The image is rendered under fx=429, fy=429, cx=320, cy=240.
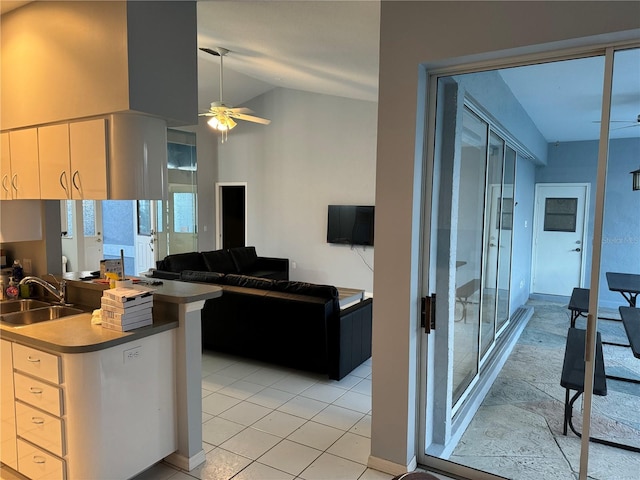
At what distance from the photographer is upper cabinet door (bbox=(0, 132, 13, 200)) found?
2.93m

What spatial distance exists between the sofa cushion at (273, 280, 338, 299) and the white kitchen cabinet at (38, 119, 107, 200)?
1.86 m

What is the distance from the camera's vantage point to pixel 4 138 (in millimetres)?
2947

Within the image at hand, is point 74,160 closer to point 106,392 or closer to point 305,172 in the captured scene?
point 106,392

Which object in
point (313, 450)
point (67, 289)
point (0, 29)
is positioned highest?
point (0, 29)

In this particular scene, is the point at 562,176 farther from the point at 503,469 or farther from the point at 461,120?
the point at 503,469

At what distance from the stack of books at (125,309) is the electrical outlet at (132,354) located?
0.36ft

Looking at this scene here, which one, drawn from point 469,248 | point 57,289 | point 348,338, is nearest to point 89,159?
point 57,289

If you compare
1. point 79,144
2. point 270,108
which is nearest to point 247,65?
point 270,108

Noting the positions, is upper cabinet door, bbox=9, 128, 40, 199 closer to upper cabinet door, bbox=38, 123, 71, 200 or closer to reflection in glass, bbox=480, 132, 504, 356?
upper cabinet door, bbox=38, 123, 71, 200

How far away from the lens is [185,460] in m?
2.57

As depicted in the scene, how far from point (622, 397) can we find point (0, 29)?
4.45 m

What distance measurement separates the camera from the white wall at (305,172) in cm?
747

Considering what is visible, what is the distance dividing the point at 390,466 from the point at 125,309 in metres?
1.77

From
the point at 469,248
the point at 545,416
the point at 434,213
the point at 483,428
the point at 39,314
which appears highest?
the point at 434,213
